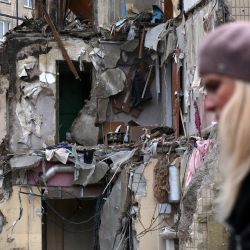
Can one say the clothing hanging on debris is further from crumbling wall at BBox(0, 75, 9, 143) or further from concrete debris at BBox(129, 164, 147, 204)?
crumbling wall at BBox(0, 75, 9, 143)

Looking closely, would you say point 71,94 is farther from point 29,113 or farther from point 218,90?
point 218,90

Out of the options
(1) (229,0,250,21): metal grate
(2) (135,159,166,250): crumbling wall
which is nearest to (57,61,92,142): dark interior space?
(2) (135,159,166,250): crumbling wall

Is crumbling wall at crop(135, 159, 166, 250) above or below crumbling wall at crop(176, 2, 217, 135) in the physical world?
below

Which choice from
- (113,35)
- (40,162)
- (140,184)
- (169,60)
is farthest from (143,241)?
(113,35)

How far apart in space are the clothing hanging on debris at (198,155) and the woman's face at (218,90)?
31.3 ft

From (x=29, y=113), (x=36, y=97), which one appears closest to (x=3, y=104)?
(x=29, y=113)

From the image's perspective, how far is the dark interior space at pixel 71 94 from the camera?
63.8 ft

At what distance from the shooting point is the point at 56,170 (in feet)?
52.6

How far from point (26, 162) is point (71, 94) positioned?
4350 millimetres

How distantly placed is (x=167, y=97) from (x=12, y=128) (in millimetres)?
3991

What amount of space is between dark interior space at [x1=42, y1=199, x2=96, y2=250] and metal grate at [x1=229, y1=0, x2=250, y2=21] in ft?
26.8

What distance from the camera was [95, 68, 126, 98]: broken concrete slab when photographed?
17750 millimetres

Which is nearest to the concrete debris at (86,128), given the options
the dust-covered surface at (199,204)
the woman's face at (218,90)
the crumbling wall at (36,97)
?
the crumbling wall at (36,97)

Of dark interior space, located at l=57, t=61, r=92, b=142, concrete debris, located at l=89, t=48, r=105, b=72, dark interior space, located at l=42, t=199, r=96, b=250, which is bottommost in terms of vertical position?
dark interior space, located at l=42, t=199, r=96, b=250
